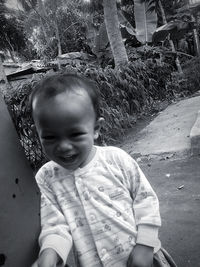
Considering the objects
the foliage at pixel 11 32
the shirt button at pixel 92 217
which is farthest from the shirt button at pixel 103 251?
the foliage at pixel 11 32

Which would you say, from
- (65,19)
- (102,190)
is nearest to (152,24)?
(65,19)

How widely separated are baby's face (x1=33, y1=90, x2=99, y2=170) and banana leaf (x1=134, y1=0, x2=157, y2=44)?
11.2m

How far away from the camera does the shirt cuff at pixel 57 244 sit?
1.13 m

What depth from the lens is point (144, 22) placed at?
38.9 ft

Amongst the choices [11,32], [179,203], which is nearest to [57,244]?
[179,203]

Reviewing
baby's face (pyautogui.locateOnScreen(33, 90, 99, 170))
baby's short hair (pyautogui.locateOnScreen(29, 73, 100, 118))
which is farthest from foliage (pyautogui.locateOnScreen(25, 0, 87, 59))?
baby's face (pyautogui.locateOnScreen(33, 90, 99, 170))

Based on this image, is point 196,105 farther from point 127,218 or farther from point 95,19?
point 95,19

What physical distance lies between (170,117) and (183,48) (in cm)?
1431

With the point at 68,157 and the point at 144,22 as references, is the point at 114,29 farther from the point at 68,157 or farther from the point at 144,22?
the point at 68,157

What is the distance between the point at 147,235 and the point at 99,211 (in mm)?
211

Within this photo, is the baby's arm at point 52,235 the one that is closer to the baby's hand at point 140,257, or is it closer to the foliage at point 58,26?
the baby's hand at point 140,257

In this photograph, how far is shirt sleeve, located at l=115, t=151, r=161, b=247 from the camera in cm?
121

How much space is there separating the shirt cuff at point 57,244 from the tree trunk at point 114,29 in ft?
21.3

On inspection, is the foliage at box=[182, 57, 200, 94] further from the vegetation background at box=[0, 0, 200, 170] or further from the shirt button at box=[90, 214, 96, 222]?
the shirt button at box=[90, 214, 96, 222]
